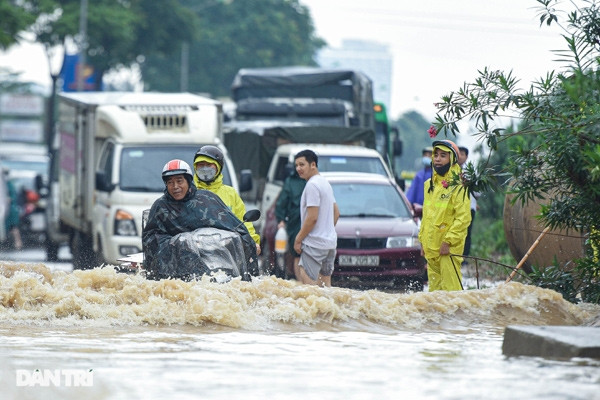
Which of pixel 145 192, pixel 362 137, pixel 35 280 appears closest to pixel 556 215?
pixel 35 280

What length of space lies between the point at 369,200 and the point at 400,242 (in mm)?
1225

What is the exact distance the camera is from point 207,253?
10758 millimetres

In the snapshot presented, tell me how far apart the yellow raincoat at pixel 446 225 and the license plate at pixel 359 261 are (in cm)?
439

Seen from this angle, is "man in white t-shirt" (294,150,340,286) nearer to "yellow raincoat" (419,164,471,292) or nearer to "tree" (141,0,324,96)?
"yellow raincoat" (419,164,471,292)

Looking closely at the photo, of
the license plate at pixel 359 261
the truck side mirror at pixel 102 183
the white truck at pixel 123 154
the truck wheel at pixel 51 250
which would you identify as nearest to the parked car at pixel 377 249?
the license plate at pixel 359 261

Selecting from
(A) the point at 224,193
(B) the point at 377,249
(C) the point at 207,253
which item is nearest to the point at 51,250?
(B) the point at 377,249

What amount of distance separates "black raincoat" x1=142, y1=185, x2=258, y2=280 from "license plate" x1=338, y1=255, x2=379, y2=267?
18.7ft

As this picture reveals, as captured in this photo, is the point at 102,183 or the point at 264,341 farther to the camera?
the point at 102,183

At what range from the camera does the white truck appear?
60.8 ft

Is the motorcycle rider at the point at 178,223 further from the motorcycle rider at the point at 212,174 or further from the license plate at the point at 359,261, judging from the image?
the license plate at the point at 359,261

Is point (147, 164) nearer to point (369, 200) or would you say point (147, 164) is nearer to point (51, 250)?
point (369, 200)

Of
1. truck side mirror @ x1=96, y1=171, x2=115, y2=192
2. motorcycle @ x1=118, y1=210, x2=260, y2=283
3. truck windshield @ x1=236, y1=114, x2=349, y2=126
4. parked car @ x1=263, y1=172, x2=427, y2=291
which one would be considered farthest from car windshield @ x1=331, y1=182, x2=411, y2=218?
truck windshield @ x1=236, y1=114, x2=349, y2=126

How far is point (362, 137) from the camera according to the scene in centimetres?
2516

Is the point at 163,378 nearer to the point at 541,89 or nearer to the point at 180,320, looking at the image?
the point at 180,320
